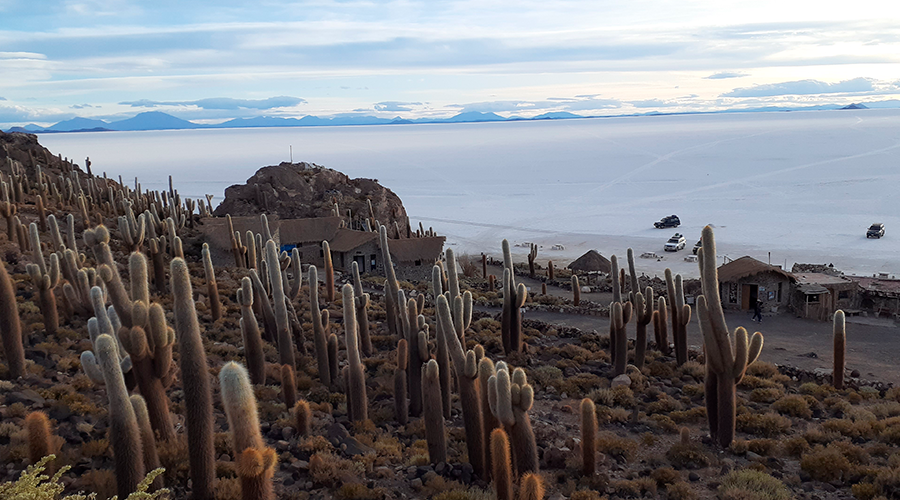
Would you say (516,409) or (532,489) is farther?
(516,409)

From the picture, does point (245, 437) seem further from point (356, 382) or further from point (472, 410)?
point (356, 382)

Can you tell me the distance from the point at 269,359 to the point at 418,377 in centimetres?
496

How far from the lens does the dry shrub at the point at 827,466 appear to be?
11.0m

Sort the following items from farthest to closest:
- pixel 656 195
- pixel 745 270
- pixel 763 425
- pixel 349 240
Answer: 1. pixel 656 195
2. pixel 349 240
3. pixel 745 270
4. pixel 763 425

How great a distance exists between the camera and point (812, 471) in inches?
440

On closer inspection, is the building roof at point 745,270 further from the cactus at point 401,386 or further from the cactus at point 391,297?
the cactus at point 401,386

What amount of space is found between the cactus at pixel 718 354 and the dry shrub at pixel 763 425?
48.1 inches

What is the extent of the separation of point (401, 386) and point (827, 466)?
25.0ft

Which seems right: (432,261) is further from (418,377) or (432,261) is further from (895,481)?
(895,481)

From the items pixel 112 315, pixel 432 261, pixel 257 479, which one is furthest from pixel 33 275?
pixel 432 261

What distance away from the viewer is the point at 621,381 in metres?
17.0

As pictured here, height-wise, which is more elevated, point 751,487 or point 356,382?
point 356,382

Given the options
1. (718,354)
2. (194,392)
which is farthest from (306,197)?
(194,392)

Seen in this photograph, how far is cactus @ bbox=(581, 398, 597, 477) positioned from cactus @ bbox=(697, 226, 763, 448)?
3.09m
